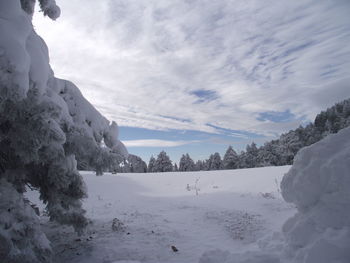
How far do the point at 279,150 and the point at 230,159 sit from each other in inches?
393

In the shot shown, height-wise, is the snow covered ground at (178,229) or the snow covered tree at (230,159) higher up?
the snow covered tree at (230,159)

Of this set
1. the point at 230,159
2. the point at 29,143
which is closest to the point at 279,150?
the point at 230,159

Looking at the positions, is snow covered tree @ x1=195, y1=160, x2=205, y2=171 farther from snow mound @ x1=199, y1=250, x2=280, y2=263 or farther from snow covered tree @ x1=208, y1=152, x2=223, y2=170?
snow mound @ x1=199, y1=250, x2=280, y2=263

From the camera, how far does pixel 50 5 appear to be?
5.36m

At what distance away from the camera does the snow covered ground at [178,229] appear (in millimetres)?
5191

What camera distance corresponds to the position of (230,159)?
53656 millimetres

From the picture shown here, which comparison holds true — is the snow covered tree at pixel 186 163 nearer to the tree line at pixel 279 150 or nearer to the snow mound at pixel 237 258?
the tree line at pixel 279 150

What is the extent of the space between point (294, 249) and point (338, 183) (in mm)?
1207

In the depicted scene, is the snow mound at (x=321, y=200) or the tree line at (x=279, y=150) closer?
the snow mound at (x=321, y=200)

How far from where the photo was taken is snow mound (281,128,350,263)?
333cm

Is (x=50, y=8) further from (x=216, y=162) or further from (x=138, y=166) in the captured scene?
(x=138, y=166)

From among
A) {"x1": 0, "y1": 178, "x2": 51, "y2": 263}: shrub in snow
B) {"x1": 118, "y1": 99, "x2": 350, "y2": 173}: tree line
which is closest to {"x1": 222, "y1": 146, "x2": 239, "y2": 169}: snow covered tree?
{"x1": 118, "y1": 99, "x2": 350, "y2": 173}: tree line

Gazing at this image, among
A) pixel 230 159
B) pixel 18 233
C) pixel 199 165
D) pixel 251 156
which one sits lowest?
pixel 18 233

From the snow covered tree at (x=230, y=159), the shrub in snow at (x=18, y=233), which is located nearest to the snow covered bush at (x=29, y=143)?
the shrub in snow at (x=18, y=233)
